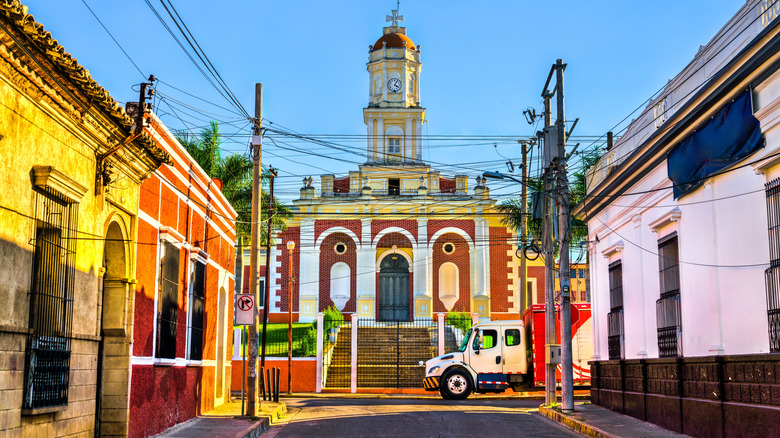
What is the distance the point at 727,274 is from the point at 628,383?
6.68 m

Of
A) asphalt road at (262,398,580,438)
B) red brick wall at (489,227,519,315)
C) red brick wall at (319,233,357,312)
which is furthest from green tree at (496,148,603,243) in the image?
asphalt road at (262,398,580,438)

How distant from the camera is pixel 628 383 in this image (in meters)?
19.8

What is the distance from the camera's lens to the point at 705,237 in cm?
1473

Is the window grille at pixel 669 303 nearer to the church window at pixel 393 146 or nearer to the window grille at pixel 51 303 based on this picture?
the window grille at pixel 51 303

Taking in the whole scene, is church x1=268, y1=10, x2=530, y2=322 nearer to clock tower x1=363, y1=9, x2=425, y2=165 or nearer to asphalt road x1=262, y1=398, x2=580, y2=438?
clock tower x1=363, y1=9, x2=425, y2=165

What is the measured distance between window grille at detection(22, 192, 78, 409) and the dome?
38.0m

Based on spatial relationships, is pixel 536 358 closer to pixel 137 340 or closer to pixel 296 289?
pixel 137 340

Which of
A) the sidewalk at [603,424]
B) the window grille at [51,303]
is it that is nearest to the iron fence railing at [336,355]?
the sidewalk at [603,424]

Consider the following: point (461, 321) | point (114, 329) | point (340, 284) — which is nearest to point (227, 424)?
point (114, 329)

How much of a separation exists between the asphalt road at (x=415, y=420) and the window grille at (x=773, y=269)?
544 centimetres

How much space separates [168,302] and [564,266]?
9.11 m

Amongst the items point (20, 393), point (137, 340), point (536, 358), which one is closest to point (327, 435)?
point (137, 340)

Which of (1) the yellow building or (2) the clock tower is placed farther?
(2) the clock tower

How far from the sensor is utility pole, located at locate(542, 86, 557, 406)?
22.2 m
